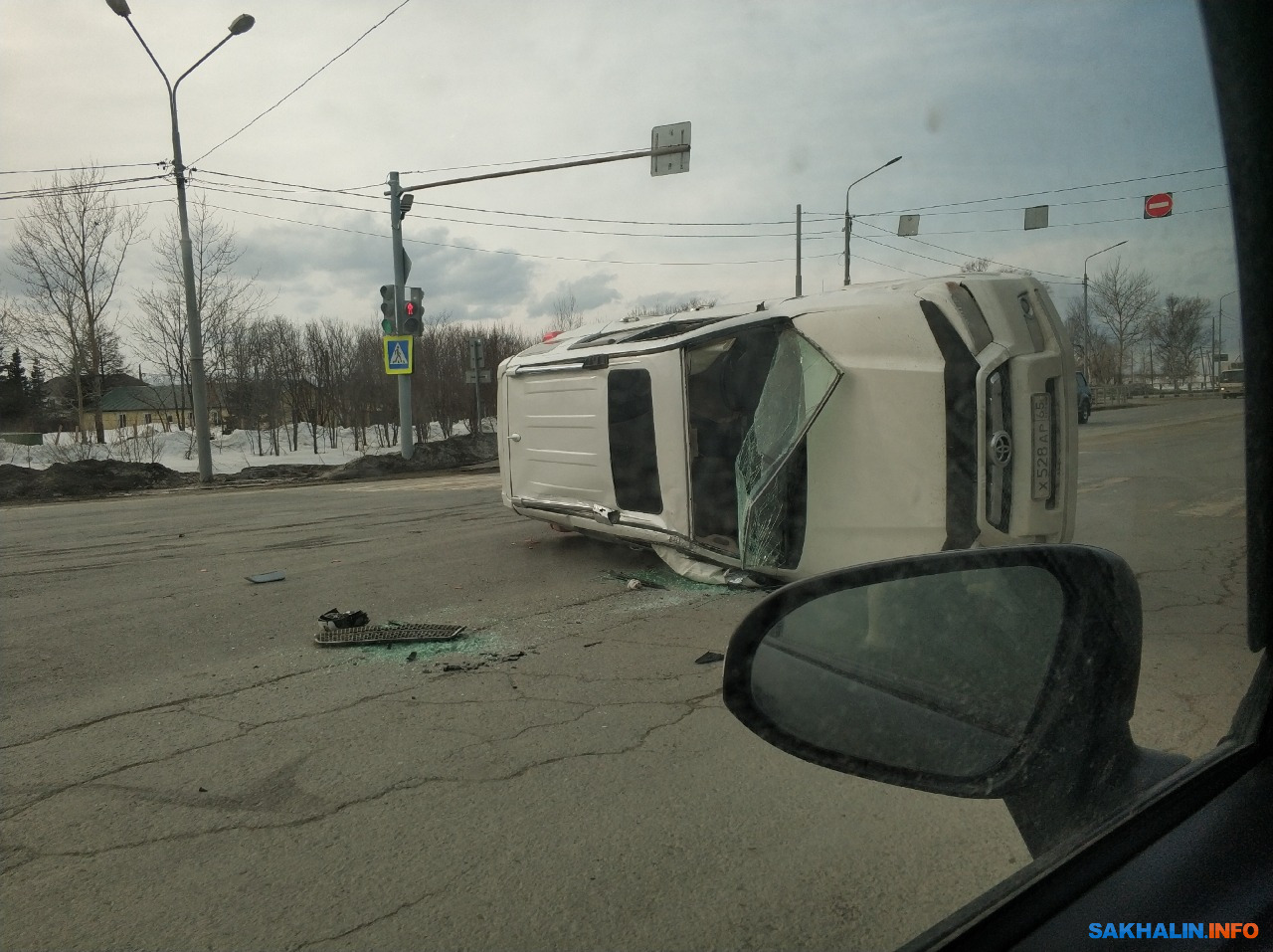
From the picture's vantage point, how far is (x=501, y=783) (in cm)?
327

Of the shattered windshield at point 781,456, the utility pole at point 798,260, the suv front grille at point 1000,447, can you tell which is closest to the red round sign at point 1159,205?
the utility pole at point 798,260

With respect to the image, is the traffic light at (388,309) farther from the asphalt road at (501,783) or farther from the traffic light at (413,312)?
the asphalt road at (501,783)

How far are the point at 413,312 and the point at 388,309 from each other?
501 millimetres

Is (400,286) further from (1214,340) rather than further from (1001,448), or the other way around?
(1214,340)

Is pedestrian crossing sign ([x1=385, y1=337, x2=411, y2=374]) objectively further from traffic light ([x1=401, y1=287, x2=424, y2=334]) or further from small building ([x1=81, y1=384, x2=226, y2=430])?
small building ([x1=81, y1=384, x2=226, y2=430])

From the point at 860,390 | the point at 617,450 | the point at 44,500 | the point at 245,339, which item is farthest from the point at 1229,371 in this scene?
the point at 245,339

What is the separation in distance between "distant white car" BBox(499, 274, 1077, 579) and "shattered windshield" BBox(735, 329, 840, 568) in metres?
0.01

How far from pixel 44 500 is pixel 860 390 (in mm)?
14752

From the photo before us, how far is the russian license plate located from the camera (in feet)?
14.3

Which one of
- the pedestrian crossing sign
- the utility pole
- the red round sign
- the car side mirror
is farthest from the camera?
the pedestrian crossing sign

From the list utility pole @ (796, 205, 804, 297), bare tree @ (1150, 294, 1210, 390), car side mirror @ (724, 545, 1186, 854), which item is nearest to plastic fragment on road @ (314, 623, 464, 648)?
utility pole @ (796, 205, 804, 297)

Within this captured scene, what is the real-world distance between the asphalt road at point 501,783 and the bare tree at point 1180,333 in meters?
0.11

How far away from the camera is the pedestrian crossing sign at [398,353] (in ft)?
58.3

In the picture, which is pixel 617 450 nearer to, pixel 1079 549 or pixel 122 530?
pixel 1079 549
